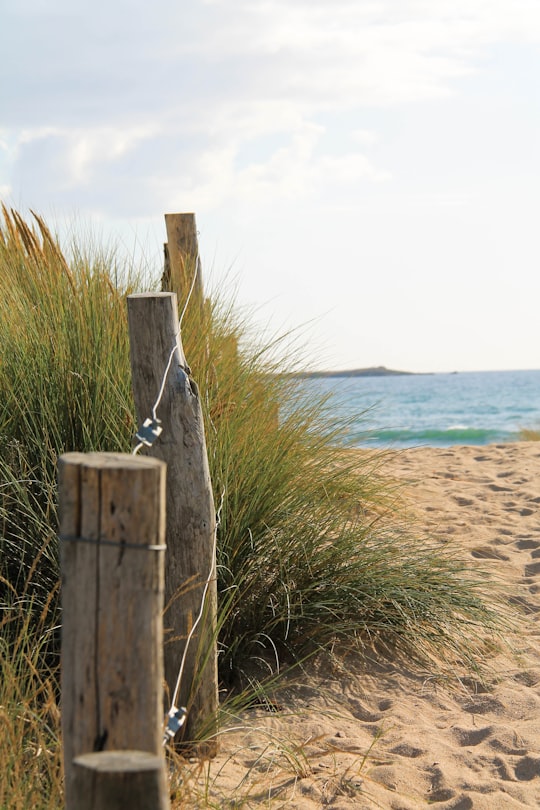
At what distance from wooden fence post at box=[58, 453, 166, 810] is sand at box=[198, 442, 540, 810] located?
1044 millimetres

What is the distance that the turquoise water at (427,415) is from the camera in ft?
15.1

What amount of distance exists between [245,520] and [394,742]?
1033 mm

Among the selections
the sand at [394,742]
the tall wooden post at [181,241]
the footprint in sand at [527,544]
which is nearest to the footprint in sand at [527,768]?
the sand at [394,742]

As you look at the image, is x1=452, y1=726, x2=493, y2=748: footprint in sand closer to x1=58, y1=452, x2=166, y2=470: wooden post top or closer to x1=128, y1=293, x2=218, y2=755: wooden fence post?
x1=128, y1=293, x2=218, y2=755: wooden fence post

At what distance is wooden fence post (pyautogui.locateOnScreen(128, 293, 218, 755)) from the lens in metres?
2.72

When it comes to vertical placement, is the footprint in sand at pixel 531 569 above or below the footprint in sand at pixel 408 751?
→ above

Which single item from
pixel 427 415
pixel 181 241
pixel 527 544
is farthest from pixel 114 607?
pixel 427 415

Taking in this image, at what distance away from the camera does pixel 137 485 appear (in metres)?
1.51

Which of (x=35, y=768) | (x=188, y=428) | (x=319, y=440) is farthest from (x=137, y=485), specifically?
(x=319, y=440)

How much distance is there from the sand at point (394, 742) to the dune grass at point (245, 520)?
19 cm

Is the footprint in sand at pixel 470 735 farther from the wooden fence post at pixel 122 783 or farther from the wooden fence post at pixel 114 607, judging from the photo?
the wooden fence post at pixel 122 783

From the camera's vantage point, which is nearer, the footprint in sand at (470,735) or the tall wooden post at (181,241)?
the footprint in sand at (470,735)

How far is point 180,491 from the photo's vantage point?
2.75 metres

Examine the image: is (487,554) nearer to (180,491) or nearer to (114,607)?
(180,491)
